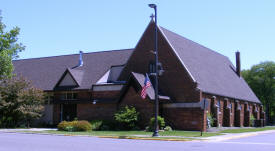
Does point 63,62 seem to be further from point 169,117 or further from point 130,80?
point 169,117

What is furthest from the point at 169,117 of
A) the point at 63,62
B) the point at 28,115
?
the point at 63,62

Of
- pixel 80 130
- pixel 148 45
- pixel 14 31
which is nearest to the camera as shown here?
pixel 80 130

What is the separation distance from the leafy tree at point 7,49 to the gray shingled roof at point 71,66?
534 cm

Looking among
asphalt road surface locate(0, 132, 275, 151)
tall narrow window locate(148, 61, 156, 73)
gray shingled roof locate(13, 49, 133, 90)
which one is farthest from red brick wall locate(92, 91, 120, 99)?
asphalt road surface locate(0, 132, 275, 151)

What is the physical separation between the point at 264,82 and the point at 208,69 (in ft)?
128

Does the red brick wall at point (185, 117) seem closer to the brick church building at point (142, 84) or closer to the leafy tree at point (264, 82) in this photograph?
the brick church building at point (142, 84)

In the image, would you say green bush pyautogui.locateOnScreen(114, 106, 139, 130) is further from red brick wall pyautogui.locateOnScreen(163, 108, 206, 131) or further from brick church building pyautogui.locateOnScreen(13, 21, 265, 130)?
red brick wall pyautogui.locateOnScreen(163, 108, 206, 131)

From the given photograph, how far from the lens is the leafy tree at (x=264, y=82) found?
74.2m

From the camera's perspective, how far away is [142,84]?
107 feet

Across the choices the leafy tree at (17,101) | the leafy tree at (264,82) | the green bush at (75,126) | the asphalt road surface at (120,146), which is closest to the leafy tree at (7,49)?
the leafy tree at (17,101)

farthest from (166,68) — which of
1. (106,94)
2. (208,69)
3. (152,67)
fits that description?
(208,69)

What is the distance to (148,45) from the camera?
35906 mm

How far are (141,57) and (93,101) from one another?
6.85 meters

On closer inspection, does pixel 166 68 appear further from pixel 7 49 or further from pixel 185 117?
pixel 7 49
